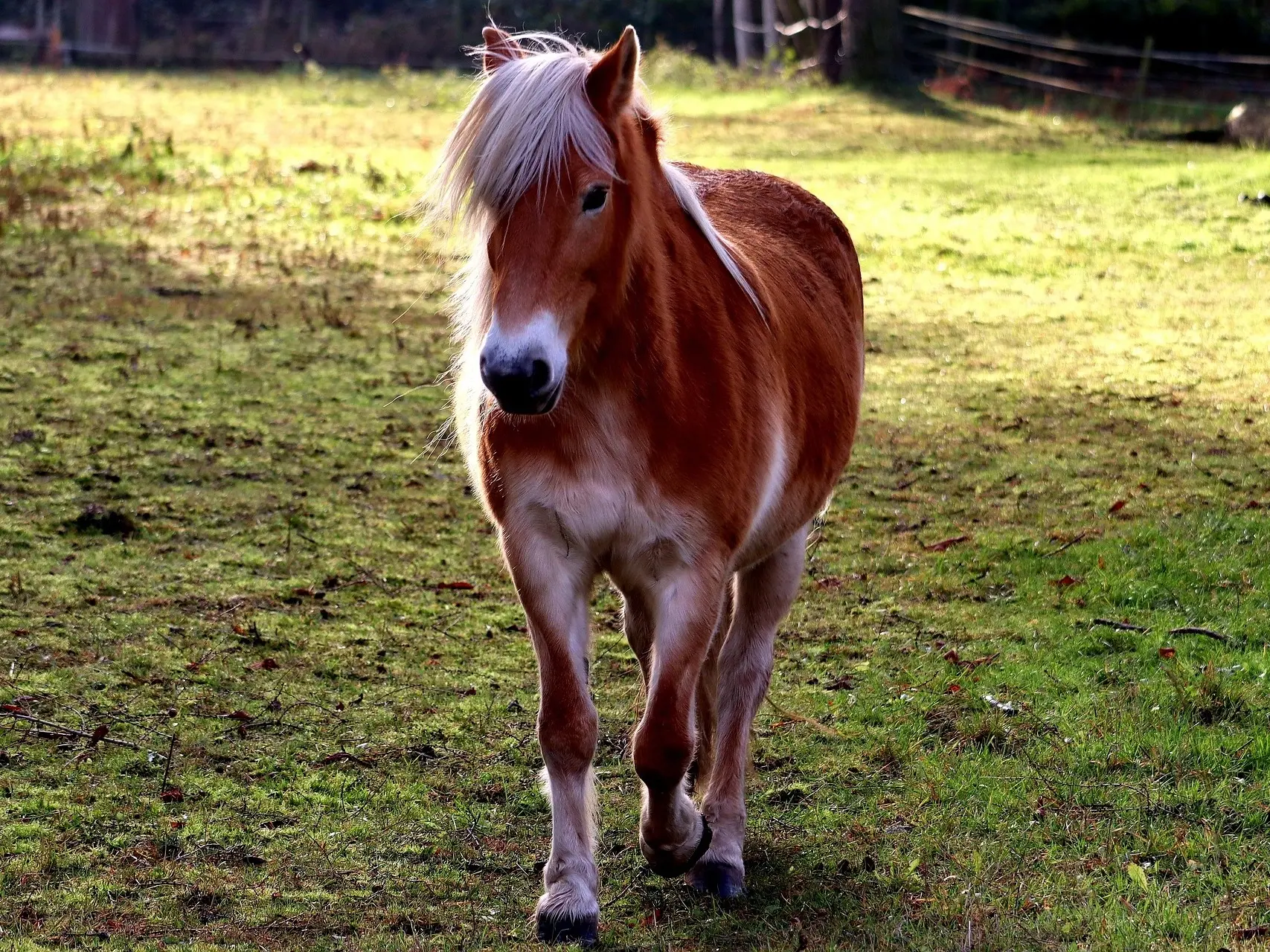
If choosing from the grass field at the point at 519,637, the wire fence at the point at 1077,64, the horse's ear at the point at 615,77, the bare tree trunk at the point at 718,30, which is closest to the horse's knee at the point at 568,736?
the grass field at the point at 519,637

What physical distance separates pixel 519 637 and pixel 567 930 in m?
2.24

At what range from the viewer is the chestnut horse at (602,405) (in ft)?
10.7

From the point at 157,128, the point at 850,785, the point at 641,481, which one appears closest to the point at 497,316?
the point at 641,481

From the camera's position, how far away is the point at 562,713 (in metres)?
3.52

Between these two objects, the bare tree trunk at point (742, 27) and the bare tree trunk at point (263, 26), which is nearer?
the bare tree trunk at point (742, 27)

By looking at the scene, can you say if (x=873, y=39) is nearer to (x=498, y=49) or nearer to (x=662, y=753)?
(x=498, y=49)

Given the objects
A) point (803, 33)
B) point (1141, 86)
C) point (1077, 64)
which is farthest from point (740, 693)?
point (803, 33)

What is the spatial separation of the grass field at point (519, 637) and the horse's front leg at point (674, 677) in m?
0.42

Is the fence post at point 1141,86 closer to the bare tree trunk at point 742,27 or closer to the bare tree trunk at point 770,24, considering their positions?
the bare tree trunk at point 770,24

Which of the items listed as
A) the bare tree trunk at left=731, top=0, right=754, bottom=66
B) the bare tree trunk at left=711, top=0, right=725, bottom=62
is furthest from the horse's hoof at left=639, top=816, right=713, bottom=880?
the bare tree trunk at left=711, top=0, right=725, bottom=62

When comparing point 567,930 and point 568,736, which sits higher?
point 568,736

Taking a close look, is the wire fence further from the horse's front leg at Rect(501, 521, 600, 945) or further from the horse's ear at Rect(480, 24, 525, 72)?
the horse's front leg at Rect(501, 521, 600, 945)

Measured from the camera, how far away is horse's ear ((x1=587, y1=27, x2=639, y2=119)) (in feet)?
11.0

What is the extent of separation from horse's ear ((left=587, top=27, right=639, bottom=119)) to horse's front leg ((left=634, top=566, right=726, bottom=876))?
3.57 feet
